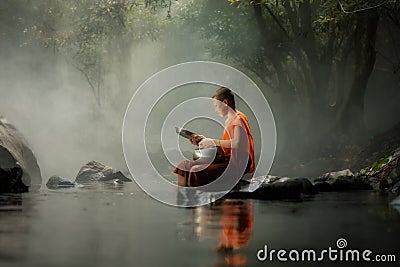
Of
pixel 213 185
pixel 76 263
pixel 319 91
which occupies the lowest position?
pixel 76 263

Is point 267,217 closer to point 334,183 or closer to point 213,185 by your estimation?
point 213,185

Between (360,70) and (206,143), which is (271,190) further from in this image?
(360,70)

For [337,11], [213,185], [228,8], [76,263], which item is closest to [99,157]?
[228,8]

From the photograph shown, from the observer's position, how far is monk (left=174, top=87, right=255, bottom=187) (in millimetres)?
10516

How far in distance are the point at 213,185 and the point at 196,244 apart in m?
5.46

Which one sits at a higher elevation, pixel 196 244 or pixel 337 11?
pixel 337 11

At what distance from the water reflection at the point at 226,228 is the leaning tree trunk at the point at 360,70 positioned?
623 inches

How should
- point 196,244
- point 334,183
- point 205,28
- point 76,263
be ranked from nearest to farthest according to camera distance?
1. point 76,263
2. point 196,244
3. point 334,183
4. point 205,28

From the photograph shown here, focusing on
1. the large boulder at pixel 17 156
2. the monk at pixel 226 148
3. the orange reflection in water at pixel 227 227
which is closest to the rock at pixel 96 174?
the large boulder at pixel 17 156

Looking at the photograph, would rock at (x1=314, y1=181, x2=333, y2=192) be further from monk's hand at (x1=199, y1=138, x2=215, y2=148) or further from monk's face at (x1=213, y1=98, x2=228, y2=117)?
monk's hand at (x1=199, y1=138, x2=215, y2=148)

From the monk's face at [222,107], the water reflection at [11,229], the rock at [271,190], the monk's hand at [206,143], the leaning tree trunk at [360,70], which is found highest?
the leaning tree trunk at [360,70]

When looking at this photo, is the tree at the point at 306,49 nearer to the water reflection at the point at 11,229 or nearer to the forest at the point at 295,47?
the forest at the point at 295,47

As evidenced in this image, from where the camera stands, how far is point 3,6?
3838cm

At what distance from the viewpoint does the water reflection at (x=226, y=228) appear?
16.5ft
